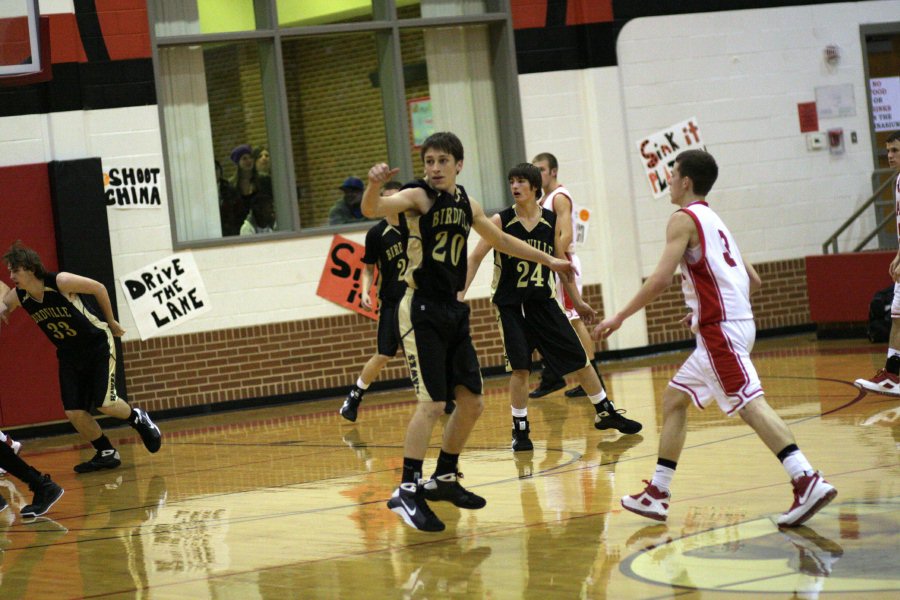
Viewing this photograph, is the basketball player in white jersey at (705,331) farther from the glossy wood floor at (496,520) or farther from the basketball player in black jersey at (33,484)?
the basketball player in black jersey at (33,484)

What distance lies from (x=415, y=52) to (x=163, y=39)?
9.08 feet

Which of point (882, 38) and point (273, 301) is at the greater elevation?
point (882, 38)

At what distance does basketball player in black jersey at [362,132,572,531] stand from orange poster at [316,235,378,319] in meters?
7.34

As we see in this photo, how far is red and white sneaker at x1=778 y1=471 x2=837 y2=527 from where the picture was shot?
227 inches

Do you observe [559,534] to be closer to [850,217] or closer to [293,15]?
[293,15]

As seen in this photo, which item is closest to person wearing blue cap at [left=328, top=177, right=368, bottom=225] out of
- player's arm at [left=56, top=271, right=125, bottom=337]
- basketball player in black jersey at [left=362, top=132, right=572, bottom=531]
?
player's arm at [left=56, top=271, right=125, bottom=337]

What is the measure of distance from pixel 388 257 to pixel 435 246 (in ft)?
13.8

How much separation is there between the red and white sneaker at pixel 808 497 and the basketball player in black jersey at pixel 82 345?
230 inches

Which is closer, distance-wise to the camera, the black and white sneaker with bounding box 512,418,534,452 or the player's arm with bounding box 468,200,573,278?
the player's arm with bounding box 468,200,573,278

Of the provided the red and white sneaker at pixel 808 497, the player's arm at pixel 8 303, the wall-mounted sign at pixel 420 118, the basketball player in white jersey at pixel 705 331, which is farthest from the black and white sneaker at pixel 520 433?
the wall-mounted sign at pixel 420 118

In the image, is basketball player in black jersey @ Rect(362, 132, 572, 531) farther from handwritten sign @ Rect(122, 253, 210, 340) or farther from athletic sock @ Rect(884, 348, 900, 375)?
handwritten sign @ Rect(122, 253, 210, 340)

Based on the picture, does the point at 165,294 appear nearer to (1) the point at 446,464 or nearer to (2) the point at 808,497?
(1) the point at 446,464

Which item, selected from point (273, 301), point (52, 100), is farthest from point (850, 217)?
point (52, 100)

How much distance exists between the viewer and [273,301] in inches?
547
